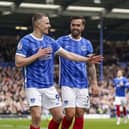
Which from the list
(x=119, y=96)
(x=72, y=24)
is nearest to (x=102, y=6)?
(x=119, y=96)

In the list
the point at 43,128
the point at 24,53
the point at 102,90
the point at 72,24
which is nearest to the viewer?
the point at 24,53

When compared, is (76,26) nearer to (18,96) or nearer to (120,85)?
(120,85)

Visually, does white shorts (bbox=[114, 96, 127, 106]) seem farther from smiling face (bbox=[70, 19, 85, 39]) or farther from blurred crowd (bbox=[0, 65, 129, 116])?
smiling face (bbox=[70, 19, 85, 39])

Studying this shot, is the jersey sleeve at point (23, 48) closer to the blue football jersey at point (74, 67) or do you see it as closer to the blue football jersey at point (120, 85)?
the blue football jersey at point (74, 67)

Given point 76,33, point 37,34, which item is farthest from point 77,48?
point 37,34

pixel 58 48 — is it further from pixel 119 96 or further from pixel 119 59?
pixel 119 59

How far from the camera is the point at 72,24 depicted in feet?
33.7

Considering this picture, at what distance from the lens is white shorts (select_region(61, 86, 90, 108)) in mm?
10375

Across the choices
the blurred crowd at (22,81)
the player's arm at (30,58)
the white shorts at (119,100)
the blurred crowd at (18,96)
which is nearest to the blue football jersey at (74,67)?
the player's arm at (30,58)

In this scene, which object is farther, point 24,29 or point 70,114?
point 24,29

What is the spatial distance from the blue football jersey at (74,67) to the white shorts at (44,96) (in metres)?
1.45

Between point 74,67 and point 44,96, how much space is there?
1.66 meters

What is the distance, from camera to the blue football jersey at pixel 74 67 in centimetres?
1049

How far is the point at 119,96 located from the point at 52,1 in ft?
35.3
